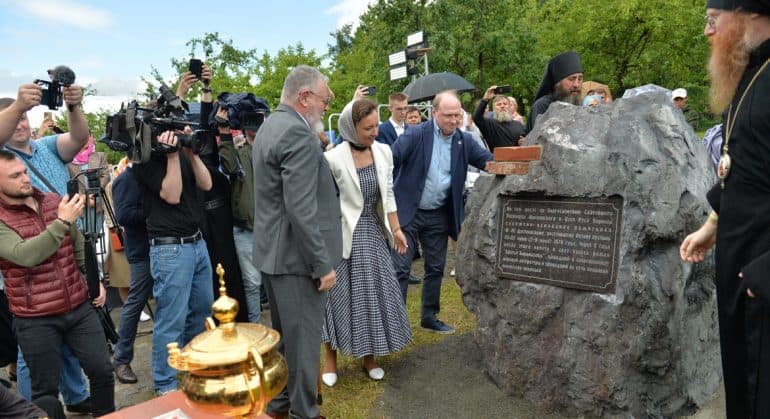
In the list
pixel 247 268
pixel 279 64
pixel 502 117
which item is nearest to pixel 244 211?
pixel 247 268

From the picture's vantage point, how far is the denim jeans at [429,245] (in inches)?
184

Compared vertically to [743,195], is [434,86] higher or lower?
higher

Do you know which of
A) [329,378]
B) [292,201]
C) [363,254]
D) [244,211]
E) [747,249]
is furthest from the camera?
[244,211]

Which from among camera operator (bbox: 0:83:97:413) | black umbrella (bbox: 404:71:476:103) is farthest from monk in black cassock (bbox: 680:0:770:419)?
black umbrella (bbox: 404:71:476:103)

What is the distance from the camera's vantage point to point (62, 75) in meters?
3.26

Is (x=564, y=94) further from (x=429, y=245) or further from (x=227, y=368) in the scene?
(x=227, y=368)

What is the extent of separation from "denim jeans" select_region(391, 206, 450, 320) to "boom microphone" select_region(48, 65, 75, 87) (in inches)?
108

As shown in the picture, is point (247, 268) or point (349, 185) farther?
point (247, 268)

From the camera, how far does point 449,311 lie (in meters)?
5.53

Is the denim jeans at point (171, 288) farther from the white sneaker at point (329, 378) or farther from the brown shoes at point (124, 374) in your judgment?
the white sneaker at point (329, 378)

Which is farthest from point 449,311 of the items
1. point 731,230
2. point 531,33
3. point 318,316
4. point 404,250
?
point 531,33

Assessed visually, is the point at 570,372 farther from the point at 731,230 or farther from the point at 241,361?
the point at 241,361

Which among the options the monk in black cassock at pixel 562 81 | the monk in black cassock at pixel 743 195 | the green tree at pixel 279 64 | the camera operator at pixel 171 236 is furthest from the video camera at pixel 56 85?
the green tree at pixel 279 64

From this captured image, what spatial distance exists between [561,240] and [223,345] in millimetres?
2535
